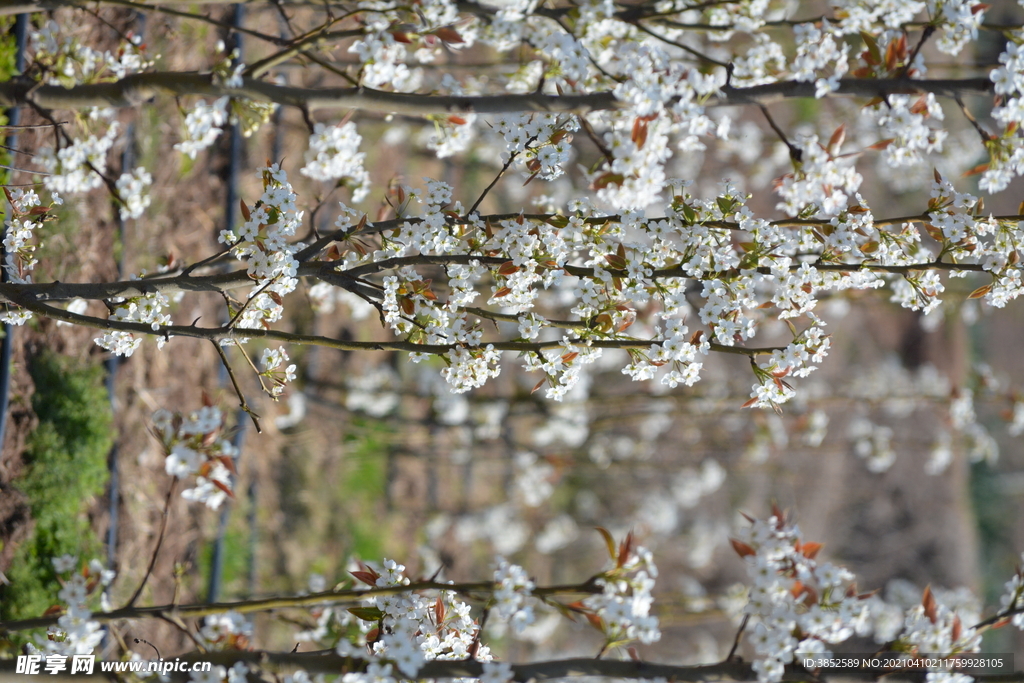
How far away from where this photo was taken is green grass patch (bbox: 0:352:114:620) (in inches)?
106

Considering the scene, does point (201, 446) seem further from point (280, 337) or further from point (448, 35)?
point (448, 35)

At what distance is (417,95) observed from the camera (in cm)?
217

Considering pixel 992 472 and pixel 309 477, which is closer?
pixel 309 477

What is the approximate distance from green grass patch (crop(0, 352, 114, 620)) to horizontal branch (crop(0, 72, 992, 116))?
123 centimetres

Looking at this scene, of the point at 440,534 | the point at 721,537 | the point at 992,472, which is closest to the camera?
the point at 440,534

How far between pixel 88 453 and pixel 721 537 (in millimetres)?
6319

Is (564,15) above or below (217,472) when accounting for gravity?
above

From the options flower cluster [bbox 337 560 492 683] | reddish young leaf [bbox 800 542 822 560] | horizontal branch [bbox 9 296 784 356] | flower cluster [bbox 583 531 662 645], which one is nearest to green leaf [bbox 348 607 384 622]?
flower cluster [bbox 337 560 492 683]

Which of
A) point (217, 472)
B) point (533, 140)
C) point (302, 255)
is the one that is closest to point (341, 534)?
point (217, 472)

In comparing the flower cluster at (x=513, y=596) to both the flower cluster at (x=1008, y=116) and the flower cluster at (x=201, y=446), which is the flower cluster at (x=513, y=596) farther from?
the flower cluster at (x=1008, y=116)

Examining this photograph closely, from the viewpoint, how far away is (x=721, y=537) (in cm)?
745

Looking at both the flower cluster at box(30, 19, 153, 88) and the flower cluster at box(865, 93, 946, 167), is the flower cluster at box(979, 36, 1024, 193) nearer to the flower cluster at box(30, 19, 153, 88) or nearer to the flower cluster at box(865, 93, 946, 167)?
the flower cluster at box(865, 93, 946, 167)

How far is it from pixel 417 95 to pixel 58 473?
2158 mm

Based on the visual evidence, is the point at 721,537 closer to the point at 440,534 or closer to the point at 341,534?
the point at 440,534
